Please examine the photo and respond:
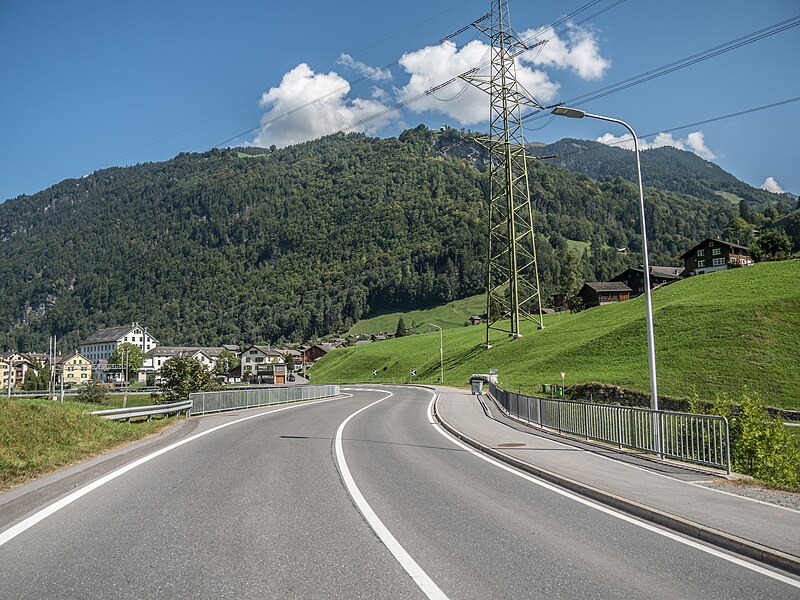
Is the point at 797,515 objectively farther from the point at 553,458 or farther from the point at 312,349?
the point at 312,349

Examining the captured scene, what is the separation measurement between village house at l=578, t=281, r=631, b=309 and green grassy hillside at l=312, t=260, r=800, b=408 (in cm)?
3280

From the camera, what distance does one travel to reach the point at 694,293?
7244cm

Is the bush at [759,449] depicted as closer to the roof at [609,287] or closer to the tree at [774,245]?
the tree at [774,245]

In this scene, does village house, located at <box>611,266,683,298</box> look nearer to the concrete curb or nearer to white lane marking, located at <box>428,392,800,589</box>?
white lane marking, located at <box>428,392,800,589</box>

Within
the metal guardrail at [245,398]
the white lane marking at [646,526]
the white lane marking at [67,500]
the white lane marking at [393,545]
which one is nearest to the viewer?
the white lane marking at [393,545]

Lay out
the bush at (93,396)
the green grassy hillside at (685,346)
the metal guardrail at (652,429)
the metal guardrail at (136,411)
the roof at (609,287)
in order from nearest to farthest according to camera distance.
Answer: the metal guardrail at (652,429), the metal guardrail at (136,411), the green grassy hillside at (685,346), the bush at (93,396), the roof at (609,287)

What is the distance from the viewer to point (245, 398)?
35.5 meters

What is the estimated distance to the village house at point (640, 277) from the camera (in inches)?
4845

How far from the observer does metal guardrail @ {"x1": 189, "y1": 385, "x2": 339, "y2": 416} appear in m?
29.2

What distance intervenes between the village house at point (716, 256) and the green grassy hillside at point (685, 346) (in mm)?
34584

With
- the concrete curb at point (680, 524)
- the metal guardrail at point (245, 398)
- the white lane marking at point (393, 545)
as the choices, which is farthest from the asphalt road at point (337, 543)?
the metal guardrail at point (245, 398)

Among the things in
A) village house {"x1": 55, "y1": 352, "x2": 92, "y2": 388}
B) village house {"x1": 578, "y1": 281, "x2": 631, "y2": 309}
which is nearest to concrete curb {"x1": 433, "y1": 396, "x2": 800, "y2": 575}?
village house {"x1": 578, "y1": 281, "x2": 631, "y2": 309}

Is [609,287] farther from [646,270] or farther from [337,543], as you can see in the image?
[337,543]

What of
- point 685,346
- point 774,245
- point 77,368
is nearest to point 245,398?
point 685,346
